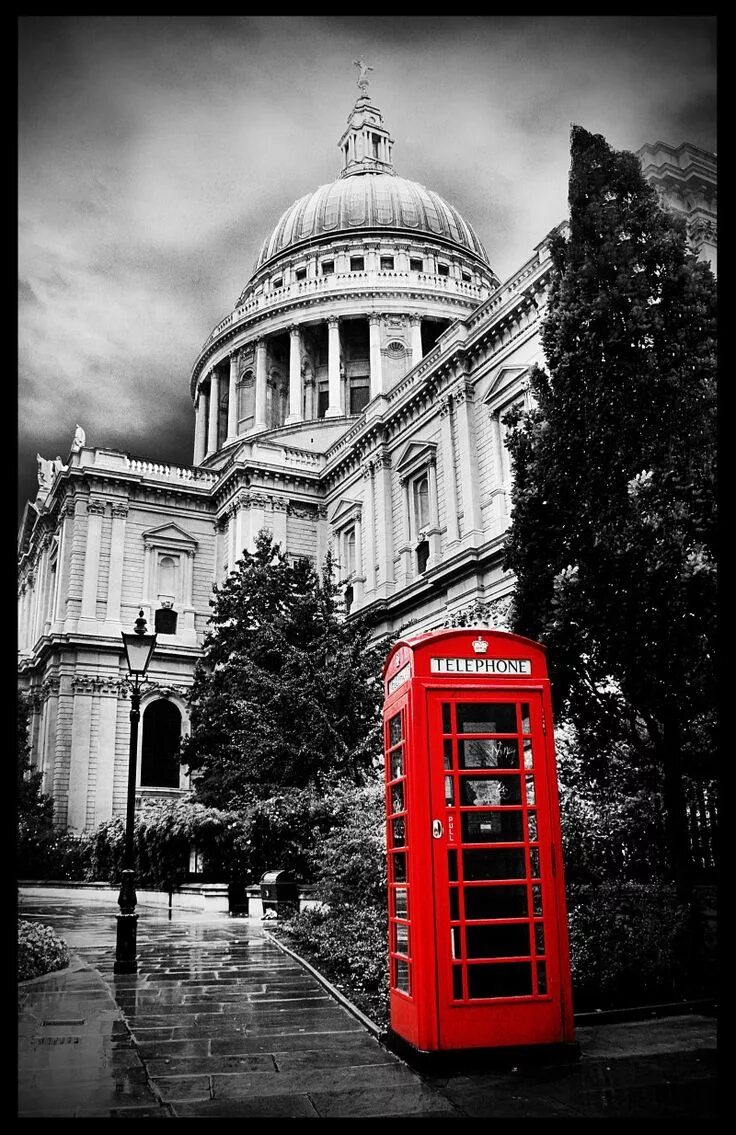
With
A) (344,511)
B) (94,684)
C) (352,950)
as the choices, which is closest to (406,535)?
(344,511)

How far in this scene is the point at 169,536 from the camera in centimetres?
4497

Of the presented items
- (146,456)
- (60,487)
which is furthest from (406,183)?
(60,487)

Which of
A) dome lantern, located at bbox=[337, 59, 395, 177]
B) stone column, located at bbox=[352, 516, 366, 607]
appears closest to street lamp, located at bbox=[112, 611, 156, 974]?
stone column, located at bbox=[352, 516, 366, 607]

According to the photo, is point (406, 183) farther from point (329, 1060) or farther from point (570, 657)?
point (329, 1060)

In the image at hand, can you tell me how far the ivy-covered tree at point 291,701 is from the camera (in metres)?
22.7

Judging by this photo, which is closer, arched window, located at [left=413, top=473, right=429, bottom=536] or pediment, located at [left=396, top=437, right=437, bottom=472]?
pediment, located at [left=396, top=437, right=437, bottom=472]

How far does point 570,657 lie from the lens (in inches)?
399

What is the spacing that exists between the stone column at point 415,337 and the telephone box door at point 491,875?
50.2 m

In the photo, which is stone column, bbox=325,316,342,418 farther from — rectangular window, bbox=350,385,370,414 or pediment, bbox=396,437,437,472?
pediment, bbox=396,437,437,472

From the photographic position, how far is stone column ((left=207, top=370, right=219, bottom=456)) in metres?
61.6

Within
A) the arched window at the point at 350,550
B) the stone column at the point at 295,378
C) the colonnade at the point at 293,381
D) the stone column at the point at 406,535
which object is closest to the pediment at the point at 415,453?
the stone column at the point at 406,535

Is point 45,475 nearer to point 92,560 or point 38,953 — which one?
point 92,560

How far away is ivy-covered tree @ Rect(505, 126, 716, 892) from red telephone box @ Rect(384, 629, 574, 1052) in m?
2.58
